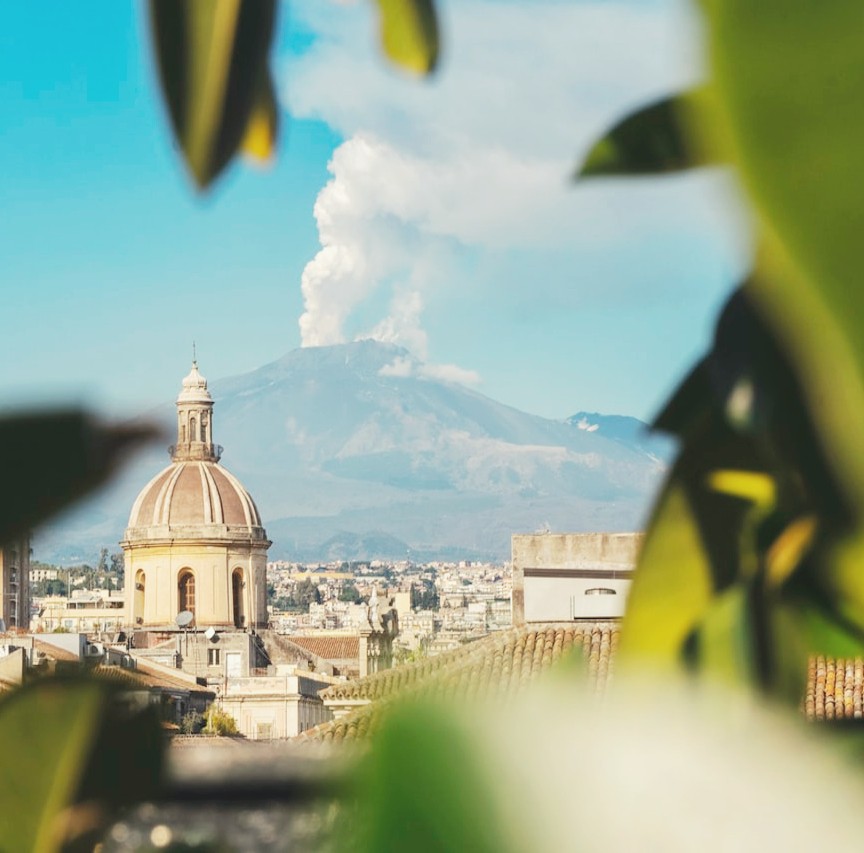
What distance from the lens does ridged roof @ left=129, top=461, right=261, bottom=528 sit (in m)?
32.9

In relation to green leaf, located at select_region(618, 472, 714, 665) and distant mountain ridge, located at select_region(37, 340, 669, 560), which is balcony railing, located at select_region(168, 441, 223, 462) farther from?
green leaf, located at select_region(618, 472, 714, 665)

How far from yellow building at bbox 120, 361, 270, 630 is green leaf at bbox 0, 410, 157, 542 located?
3213cm

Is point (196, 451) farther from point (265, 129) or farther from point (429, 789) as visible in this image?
point (429, 789)

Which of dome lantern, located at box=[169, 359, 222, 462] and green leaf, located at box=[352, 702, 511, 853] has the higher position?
dome lantern, located at box=[169, 359, 222, 462]

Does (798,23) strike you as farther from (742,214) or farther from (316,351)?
(316,351)

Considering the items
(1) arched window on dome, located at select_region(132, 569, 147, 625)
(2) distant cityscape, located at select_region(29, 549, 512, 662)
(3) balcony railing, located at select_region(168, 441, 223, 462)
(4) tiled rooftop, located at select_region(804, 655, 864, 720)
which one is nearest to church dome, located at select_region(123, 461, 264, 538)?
(3) balcony railing, located at select_region(168, 441, 223, 462)

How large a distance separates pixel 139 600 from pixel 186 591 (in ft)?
3.94

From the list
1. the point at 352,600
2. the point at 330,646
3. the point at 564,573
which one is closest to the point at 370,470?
the point at 352,600

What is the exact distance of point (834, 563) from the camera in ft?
0.65

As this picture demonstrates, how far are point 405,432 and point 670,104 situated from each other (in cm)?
7118

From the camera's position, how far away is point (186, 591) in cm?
3278

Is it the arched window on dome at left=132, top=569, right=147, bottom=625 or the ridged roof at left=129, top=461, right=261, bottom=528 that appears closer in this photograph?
the arched window on dome at left=132, top=569, right=147, bottom=625

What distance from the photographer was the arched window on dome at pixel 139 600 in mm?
32500

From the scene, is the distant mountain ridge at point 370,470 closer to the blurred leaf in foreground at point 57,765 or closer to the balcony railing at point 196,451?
the balcony railing at point 196,451
